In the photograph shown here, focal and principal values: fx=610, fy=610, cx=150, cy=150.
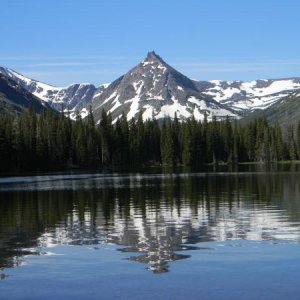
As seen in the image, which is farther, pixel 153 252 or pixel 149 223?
pixel 149 223

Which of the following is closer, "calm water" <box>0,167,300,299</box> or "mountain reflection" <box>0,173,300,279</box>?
"calm water" <box>0,167,300,299</box>

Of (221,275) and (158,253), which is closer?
(221,275)

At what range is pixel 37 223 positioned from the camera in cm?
4291

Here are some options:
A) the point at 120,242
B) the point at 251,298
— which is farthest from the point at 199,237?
the point at 251,298

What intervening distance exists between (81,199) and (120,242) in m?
34.2

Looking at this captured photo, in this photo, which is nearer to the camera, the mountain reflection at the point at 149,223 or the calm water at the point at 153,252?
the calm water at the point at 153,252

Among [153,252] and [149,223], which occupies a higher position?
[149,223]

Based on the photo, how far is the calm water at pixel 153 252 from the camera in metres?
21.5

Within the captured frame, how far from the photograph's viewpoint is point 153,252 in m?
28.4

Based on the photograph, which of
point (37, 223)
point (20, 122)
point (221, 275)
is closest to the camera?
point (221, 275)

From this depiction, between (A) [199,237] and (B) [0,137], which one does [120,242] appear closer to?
(A) [199,237]

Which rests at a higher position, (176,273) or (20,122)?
(20,122)

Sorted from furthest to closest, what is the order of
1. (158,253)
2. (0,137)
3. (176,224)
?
(0,137), (176,224), (158,253)

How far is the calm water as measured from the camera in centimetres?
2147
